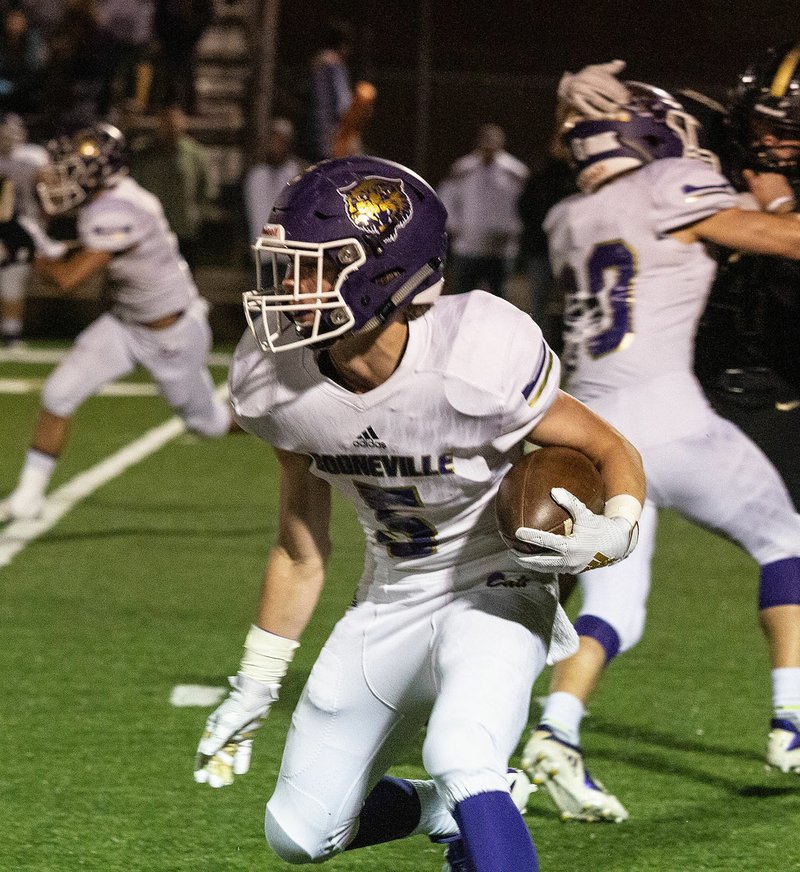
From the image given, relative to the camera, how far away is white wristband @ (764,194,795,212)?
13.5 ft

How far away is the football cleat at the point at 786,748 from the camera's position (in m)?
3.85

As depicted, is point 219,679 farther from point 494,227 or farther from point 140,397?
point 494,227

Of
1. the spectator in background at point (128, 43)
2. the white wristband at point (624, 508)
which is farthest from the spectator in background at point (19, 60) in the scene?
the white wristband at point (624, 508)

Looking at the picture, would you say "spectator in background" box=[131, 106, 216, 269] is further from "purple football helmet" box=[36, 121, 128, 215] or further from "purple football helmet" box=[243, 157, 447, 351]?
"purple football helmet" box=[243, 157, 447, 351]

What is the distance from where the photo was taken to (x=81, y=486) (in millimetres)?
8086

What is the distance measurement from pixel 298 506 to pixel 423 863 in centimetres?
97

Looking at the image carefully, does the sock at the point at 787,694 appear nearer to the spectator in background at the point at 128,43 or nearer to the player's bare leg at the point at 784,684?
the player's bare leg at the point at 784,684

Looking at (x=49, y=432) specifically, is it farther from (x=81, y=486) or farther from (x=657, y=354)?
(x=657, y=354)

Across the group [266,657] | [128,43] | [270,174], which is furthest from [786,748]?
[128,43]

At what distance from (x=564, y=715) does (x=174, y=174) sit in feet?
34.7

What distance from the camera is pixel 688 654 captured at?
17.3 ft

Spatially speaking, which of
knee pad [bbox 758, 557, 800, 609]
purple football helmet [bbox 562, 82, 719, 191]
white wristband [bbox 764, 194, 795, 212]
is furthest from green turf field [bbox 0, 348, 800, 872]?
purple football helmet [bbox 562, 82, 719, 191]

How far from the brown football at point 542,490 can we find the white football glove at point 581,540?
33mm

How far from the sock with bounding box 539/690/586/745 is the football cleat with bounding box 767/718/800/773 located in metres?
0.52
